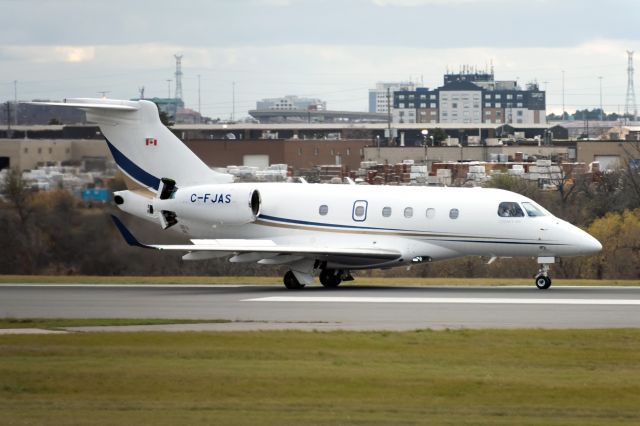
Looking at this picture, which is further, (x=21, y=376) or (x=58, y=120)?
(x=58, y=120)

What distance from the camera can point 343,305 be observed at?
30781 millimetres

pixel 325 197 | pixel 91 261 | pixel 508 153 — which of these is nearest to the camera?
pixel 325 197

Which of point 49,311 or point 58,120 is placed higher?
point 58,120

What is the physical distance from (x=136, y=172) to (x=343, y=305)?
1152cm

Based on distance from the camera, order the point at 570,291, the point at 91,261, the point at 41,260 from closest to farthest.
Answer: the point at 570,291 < the point at 91,261 < the point at 41,260

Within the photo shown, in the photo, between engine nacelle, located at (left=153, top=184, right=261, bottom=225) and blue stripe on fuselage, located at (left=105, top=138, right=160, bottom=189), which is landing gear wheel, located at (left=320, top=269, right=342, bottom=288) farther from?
blue stripe on fuselage, located at (left=105, top=138, right=160, bottom=189)

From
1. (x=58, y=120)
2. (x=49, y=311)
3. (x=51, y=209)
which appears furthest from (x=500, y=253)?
(x=58, y=120)

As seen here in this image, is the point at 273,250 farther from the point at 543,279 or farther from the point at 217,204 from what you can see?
the point at 543,279

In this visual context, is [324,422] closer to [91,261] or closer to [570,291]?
[570,291]

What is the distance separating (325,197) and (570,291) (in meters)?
7.52

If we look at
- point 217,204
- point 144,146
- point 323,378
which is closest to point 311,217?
point 217,204

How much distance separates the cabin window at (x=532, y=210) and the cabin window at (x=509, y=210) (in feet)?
0.63

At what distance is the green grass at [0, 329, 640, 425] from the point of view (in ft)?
55.7

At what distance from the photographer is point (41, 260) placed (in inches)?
2277
